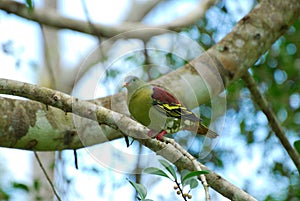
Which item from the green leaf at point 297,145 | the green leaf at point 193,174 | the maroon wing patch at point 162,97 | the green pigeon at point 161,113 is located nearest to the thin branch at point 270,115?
the green leaf at point 297,145

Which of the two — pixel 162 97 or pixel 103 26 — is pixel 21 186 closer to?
pixel 103 26

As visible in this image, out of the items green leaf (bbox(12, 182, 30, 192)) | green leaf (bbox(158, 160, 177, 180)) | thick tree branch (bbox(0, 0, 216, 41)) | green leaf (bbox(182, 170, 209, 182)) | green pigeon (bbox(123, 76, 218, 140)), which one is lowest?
green leaf (bbox(182, 170, 209, 182))

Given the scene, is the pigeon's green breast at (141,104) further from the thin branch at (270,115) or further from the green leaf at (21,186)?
the green leaf at (21,186)

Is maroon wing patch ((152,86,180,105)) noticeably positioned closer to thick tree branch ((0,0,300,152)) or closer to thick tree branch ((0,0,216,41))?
thick tree branch ((0,0,300,152))

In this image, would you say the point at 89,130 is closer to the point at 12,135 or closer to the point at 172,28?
the point at 12,135

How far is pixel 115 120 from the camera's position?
2205 millimetres

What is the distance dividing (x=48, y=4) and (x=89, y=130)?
515 cm

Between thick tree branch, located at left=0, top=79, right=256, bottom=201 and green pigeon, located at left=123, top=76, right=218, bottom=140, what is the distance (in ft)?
0.77

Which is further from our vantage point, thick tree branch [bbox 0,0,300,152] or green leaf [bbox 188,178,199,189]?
thick tree branch [bbox 0,0,300,152]

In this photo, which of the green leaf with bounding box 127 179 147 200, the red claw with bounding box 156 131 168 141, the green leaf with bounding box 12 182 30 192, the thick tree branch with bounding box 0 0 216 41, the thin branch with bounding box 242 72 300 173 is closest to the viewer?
the green leaf with bounding box 127 179 147 200

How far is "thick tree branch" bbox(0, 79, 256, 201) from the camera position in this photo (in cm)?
210

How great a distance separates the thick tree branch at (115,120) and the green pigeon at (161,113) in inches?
9.3

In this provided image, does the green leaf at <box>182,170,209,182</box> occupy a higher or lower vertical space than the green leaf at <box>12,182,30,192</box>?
lower

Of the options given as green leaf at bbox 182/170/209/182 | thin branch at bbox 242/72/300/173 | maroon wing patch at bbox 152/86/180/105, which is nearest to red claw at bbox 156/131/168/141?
maroon wing patch at bbox 152/86/180/105
